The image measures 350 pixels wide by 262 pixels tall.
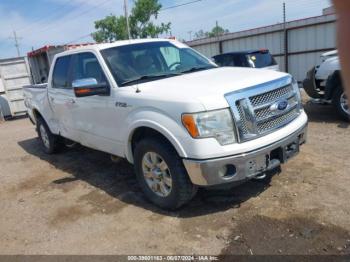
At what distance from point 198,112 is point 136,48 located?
1.98m

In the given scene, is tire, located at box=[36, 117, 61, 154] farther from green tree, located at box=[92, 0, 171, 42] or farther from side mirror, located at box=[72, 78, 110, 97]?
green tree, located at box=[92, 0, 171, 42]

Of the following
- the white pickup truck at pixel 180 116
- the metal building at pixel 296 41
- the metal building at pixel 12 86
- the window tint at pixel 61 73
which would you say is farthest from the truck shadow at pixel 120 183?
the metal building at pixel 296 41

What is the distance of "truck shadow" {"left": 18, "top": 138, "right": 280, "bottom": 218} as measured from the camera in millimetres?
4281

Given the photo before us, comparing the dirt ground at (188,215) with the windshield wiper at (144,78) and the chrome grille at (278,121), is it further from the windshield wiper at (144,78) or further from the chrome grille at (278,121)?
the windshield wiper at (144,78)

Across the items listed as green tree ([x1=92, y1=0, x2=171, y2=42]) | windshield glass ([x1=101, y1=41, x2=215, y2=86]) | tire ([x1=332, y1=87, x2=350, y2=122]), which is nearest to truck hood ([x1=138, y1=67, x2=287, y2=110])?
windshield glass ([x1=101, y1=41, x2=215, y2=86])

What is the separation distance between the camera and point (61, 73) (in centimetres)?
623

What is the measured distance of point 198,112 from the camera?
3.62m

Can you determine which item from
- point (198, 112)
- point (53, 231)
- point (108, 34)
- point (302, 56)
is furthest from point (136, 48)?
point (108, 34)

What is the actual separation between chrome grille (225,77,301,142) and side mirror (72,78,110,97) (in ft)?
5.56

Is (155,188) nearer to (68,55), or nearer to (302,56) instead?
(68,55)

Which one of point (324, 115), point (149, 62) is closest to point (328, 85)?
point (324, 115)

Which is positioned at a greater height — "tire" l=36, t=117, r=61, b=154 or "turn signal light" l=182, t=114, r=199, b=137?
"turn signal light" l=182, t=114, r=199, b=137

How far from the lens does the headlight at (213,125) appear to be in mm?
3619

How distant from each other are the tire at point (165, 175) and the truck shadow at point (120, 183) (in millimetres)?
164
